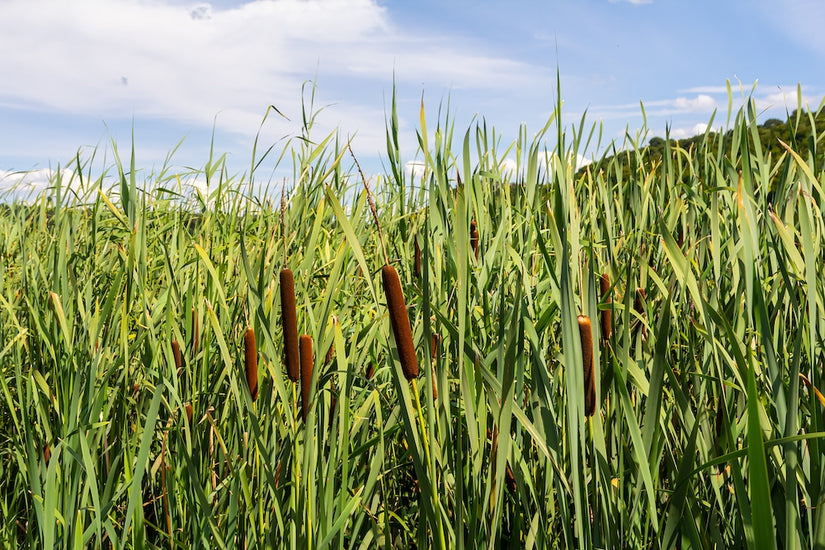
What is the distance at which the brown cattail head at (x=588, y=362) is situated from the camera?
798 mm

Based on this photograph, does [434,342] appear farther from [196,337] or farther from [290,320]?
[196,337]

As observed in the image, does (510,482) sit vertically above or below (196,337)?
below

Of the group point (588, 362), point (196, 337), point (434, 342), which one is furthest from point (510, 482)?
point (196, 337)

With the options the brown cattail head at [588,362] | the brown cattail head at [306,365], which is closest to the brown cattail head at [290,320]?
the brown cattail head at [306,365]

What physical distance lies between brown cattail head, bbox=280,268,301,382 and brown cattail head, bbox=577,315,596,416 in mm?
419

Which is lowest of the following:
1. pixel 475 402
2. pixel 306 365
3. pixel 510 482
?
pixel 510 482

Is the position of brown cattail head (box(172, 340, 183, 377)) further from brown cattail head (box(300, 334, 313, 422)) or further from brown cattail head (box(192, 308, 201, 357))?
brown cattail head (box(300, 334, 313, 422))

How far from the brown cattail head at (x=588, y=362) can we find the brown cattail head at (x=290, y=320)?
0.42 meters

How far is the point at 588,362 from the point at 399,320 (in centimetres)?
27

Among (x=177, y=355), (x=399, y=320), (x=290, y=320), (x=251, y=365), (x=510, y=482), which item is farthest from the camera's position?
(x=177, y=355)

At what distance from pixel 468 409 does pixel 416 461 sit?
4.2 inches

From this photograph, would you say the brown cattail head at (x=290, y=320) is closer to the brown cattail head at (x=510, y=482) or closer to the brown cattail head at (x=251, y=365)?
the brown cattail head at (x=251, y=365)

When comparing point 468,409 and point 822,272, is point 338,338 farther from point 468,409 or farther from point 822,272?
point 822,272

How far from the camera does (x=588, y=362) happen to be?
832 mm
